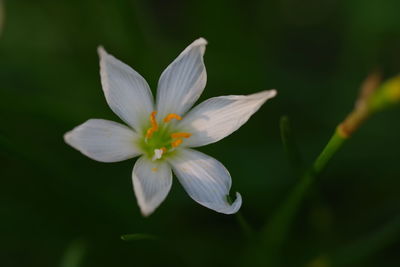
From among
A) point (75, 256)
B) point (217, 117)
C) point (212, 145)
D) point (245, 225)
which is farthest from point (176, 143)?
point (212, 145)

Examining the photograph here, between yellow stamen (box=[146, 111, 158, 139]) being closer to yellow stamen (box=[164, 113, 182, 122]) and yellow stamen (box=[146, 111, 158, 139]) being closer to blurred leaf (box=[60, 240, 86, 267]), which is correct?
→ yellow stamen (box=[164, 113, 182, 122])

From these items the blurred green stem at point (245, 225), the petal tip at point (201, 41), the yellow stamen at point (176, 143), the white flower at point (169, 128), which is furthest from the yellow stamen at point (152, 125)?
the blurred green stem at point (245, 225)

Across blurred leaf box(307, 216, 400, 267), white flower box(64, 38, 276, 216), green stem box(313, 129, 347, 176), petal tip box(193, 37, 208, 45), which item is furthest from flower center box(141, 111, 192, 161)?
blurred leaf box(307, 216, 400, 267)

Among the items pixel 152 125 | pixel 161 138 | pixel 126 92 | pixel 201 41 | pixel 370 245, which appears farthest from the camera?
pixel 370 245

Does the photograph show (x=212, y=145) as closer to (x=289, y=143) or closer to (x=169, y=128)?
(x=169, y=128)

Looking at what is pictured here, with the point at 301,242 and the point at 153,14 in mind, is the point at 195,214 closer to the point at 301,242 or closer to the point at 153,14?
the point at 301,242

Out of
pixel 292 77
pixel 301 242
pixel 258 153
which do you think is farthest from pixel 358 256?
pixel 292 77

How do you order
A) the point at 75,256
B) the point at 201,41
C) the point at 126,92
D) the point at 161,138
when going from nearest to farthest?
the point at 201,41 < the point at 126,92 < the point at 161,138 < the point at 75,256
